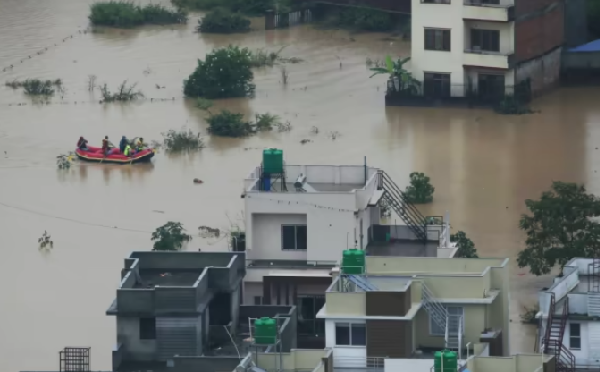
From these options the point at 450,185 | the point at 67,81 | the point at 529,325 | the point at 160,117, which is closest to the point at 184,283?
the point at 529,325

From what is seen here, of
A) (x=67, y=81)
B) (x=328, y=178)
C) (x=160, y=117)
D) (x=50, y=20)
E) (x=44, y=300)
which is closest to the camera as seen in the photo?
(x=328, y=178)

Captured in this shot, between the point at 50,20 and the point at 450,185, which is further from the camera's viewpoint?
the point at 50,20

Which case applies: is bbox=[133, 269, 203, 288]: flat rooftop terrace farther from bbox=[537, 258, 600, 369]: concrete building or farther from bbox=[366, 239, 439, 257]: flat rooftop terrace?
bbox=[537, 258, 600, 369]: concrete building

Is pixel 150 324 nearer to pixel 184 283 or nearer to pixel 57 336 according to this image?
pixel 184 283

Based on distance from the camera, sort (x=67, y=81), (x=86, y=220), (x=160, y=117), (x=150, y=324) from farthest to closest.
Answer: (x=67, y=81) < (x=160, y=117) < (x=86, y=220) < (x=150, y=324)

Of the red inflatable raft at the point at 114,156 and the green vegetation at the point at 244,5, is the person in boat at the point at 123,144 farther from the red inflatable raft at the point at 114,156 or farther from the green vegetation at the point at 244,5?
the green vegetation at the point at 244,5

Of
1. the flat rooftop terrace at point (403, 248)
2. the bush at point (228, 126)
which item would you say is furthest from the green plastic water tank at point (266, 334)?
the bush at point (228, 126)

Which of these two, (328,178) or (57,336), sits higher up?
(328,178)

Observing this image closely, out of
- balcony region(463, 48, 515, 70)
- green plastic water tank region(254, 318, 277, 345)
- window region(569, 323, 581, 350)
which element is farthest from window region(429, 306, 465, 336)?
balcony region(463, 48, 515, 70)
